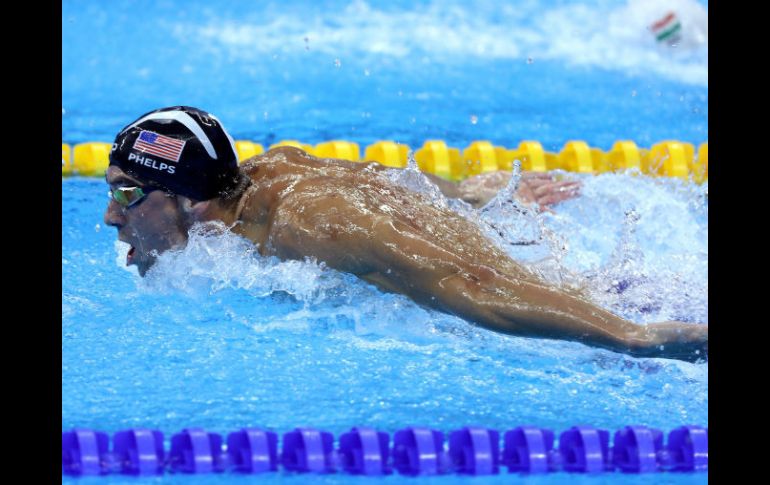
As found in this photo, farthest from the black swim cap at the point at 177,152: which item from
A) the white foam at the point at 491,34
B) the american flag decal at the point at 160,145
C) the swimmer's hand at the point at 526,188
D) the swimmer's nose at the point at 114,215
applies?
the white foam at the point at 491,34

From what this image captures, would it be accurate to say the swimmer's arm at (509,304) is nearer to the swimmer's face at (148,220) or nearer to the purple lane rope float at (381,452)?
the purple lane rope float at (381,452)

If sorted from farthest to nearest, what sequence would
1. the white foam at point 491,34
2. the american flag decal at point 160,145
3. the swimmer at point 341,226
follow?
1. the white foam at point 491,34
2. the american flag decal at point 160,145
3. the swimmer at point 341,226

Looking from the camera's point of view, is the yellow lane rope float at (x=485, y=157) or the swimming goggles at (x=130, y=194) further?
the yellow lane rope float at (x=485, y=157)

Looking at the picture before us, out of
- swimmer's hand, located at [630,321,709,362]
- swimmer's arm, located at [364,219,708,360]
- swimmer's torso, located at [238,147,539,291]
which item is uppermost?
swimmer's torso, located at [238,147,539,291]

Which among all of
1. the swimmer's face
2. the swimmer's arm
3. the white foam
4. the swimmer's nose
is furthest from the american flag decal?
the white foam

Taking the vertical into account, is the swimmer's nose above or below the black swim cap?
below

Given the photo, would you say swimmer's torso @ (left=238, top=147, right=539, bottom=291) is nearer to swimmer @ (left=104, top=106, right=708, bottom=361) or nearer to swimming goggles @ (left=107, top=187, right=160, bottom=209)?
swimmer @ (left=104, top=106, right=708, bottom=361)

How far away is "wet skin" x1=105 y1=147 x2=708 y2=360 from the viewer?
97.9 inches

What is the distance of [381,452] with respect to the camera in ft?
8.00

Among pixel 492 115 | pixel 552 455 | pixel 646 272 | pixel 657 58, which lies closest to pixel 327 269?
pixel 552 455

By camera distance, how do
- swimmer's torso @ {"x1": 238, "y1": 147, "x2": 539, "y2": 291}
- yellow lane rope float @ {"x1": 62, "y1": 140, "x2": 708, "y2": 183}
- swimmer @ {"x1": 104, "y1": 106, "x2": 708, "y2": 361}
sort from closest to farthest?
swimmer @ {"x1": 104, "y1": 106, "x2": 708, "y2": 361}
swimmer's torso @ {"x1": 238, "y1": 147, "x2": 539, "y2": 291}
yellow lane rope float @ {"x1": 62, "y1": 140, "x2": 708, "y2": 183}

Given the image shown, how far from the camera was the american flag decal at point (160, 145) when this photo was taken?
2.85m

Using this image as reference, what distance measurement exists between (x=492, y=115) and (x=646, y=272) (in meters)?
3.01
